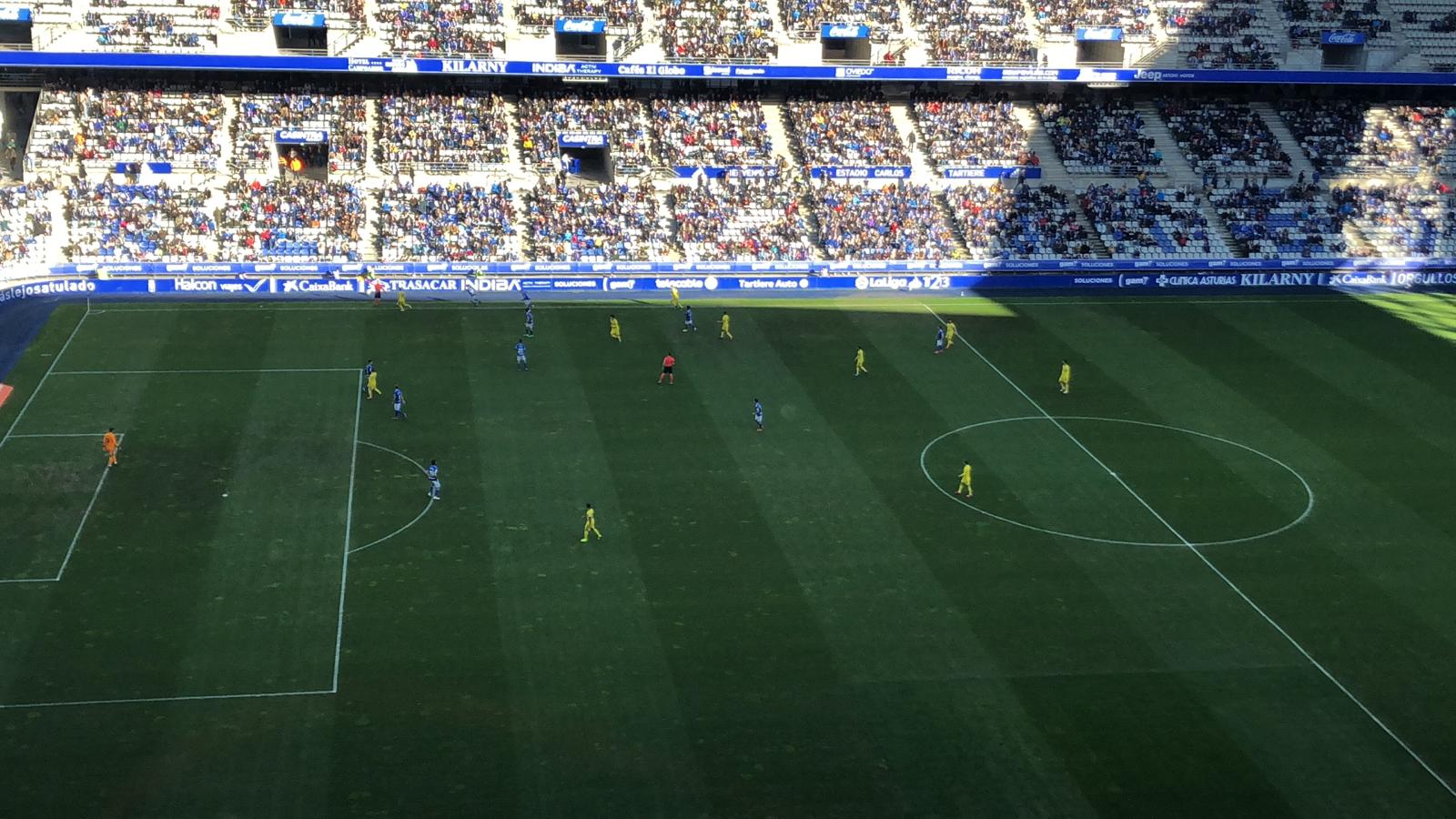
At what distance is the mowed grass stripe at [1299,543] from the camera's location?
28.9 m

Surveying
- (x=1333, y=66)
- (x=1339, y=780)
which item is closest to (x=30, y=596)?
(x=1339, y=780)

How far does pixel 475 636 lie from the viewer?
31.1 m

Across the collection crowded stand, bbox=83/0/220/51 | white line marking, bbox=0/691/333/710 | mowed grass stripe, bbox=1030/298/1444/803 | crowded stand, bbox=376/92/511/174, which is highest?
crowded stand, bbox=83/0/220/51

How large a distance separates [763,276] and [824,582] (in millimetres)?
28311

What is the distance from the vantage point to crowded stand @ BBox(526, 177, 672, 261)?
6191 cm

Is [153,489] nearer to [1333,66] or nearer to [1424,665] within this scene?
[1424,665]

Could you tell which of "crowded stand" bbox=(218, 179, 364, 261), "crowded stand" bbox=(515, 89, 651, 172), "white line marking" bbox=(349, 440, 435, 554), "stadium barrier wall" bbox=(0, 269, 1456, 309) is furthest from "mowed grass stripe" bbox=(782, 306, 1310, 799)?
"crowded stand" bbox=(515, 89, 651, 172)

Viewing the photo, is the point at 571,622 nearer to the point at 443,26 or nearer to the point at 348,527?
the point at 348,527

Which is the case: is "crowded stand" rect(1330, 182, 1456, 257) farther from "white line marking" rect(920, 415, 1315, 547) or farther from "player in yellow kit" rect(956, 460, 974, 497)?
"player in yellow kit" rect(956, 460, 974, 497)

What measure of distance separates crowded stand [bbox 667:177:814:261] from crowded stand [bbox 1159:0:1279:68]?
2188 cm

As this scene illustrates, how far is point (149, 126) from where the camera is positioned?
63.4 metres

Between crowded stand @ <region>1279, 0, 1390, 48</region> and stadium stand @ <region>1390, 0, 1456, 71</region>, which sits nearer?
crowded stand @ <region>1279, 0, 1390, 48</region>

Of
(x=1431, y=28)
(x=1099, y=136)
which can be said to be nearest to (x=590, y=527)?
(x=1099, y=136)

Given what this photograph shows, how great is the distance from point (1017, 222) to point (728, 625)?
127 ft
